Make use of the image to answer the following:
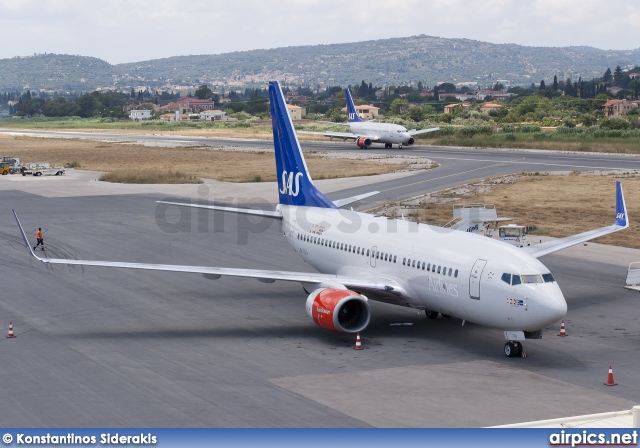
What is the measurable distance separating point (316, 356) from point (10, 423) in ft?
37.0

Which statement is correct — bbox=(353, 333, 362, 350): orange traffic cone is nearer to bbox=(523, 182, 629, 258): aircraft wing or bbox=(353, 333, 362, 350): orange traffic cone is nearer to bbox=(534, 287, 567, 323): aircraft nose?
bbox=(534, 287, 567, 323): aircraft nose

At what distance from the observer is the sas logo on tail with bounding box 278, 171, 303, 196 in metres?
43.3

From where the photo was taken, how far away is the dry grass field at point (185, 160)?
331 ft

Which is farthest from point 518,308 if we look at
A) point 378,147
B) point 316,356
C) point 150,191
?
point 378,147

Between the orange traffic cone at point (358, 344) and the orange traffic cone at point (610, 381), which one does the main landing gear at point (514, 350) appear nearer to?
the orange traffic cone at point (610, 381)

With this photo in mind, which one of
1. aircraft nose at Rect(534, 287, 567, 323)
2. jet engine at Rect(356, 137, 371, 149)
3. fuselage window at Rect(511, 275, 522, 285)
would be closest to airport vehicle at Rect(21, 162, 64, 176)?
jet engine at Rect(356, 137, 371, 149)

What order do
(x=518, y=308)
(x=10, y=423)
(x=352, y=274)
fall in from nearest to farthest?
(x=10, y=423), (x=518, y=308), (x=352, y=274)

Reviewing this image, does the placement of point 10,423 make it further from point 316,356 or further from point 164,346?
point 316,356

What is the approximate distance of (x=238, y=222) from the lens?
66.7 metres

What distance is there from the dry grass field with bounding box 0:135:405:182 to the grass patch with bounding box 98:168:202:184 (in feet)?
10.9

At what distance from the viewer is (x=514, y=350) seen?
3172 cm

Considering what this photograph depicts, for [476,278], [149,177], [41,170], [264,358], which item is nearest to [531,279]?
[476,278]

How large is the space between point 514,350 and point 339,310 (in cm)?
660

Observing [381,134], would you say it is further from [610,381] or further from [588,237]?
[610,381]
